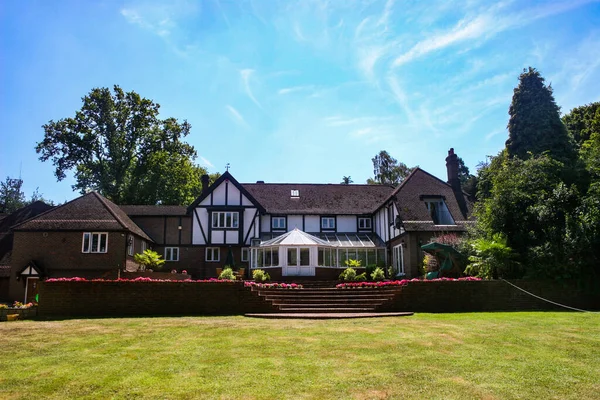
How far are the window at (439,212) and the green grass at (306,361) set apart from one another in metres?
15.3

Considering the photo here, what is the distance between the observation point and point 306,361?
322 inches

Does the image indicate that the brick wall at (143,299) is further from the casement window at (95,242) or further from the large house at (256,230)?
the casement window at (95,242)

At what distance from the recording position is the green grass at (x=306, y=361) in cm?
660

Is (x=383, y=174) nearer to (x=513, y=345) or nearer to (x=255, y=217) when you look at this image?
(x=255, y=217)

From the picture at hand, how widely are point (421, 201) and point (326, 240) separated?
289 inches

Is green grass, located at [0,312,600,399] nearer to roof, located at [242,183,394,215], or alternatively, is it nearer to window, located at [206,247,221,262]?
window, located at [206,247,221,262]

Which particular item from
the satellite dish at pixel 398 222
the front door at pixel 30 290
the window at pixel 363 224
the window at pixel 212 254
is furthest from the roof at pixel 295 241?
the front door at pixel 30 290

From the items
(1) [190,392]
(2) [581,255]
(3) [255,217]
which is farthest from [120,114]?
(1) [190,392]

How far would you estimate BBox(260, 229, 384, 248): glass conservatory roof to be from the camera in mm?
29516

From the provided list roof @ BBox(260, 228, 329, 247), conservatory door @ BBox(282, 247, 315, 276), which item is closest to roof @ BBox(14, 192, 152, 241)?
roof @ BBox(260, 228, 329, 247)

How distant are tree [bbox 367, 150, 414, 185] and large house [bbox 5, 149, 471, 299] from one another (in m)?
17.6

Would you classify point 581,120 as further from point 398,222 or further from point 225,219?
point 225,219

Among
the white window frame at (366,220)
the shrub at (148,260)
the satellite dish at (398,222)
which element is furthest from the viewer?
the white window frame at (366,220)

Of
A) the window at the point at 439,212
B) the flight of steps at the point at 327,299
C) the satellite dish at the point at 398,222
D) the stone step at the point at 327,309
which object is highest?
the window at the point at 439,212
